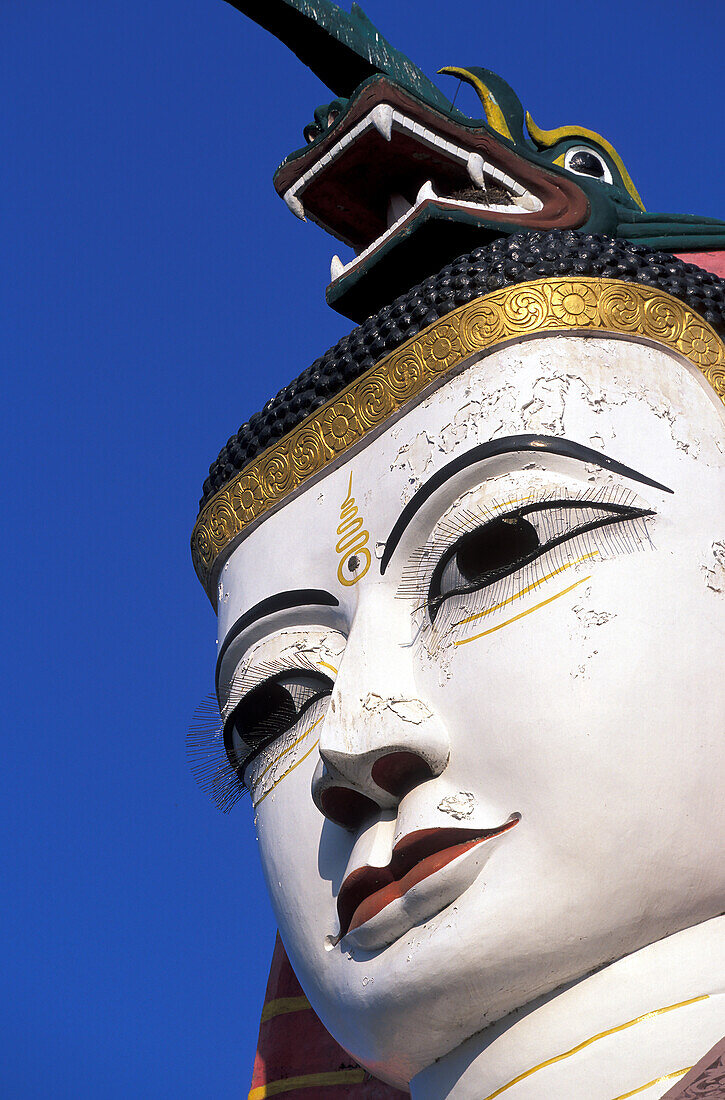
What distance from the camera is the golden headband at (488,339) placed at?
5.07 meters

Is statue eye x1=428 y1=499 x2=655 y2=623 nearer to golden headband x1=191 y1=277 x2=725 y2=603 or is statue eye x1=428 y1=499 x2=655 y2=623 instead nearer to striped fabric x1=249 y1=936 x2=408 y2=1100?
golden headband x1=191 y1=277 x2=725 y2=603

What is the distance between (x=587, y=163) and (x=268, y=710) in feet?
10.6

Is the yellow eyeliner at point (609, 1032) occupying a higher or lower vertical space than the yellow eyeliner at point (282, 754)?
lower

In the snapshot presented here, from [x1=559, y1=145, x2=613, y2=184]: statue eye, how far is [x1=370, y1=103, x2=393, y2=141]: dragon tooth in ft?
3.89

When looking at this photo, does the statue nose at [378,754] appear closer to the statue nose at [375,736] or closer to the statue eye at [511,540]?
the statue nose at [375,736]

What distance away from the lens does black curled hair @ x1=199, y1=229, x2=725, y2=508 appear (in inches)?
208

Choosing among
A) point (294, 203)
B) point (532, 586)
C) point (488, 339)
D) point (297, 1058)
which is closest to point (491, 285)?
point (488, 339)

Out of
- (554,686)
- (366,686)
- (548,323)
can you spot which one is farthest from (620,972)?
(548,323)

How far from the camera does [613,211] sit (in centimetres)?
654

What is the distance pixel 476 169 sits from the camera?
249 inches

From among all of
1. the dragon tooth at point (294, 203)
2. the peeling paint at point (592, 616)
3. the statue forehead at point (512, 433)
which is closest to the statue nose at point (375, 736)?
the statue forehead at point (512, 433)

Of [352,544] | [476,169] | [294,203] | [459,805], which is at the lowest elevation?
[459,805]

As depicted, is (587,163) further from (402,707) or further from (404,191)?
(402,707)

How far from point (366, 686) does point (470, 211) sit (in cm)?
226
